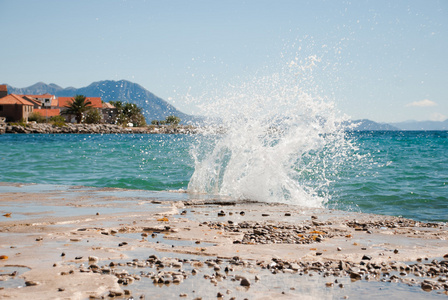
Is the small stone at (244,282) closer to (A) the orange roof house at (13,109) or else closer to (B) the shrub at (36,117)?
(A) the orange roof house at (13,109)

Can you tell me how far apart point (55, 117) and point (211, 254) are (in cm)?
10159

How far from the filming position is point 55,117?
325 feet

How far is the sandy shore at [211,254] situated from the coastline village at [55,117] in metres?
80.2

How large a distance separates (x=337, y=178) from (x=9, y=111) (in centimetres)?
8990

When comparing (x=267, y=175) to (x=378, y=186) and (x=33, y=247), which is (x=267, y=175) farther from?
(x=33, y=247)

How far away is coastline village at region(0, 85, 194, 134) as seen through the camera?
87.9m

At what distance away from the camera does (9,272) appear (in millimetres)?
4473

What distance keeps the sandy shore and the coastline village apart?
263ft

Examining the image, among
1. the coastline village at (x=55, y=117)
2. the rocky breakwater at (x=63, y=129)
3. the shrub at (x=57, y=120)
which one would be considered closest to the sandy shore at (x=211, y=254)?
the rocky breakwater at (x=63, y=129)

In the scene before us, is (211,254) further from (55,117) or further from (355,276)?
(55,117)

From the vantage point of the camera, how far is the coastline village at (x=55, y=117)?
8794 cm

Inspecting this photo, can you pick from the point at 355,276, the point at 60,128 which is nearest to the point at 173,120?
the point at 60,128

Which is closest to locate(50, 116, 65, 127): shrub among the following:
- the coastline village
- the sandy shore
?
the coastline village

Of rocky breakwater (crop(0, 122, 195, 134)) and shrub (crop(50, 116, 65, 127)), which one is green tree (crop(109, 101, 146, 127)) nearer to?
rocky breakwater (crop(0, 122, 195, 134))
